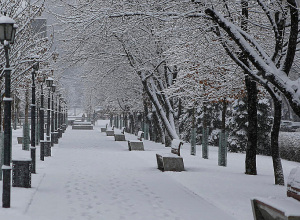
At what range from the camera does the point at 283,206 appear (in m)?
5.88

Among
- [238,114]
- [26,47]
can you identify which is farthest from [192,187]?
[238,114]

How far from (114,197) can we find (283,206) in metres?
5.12

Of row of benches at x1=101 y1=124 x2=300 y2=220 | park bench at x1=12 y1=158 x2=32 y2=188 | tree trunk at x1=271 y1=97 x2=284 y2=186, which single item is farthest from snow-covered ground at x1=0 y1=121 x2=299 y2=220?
row of benches at x1=101 y1=124 x2=300 y2=220

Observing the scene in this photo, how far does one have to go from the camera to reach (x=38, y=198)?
979 centimetres

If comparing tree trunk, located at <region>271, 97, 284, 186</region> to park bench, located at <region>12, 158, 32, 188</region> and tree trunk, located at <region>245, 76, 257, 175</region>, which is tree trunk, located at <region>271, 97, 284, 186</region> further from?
park bench, located at <region>12, 158, 32, 188</region>

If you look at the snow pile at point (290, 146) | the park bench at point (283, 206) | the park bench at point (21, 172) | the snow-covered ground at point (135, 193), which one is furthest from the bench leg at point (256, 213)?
the snow pile at point (290, 146)

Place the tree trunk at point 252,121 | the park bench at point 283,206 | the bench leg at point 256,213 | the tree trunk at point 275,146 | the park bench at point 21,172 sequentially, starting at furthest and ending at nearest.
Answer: the tree trunk at point 252,121, the tree trunk at point 275,146, the park bench at point 21,172, the bench leg at point 256,213, the park bench at point 283,206

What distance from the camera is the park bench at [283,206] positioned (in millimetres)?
5527

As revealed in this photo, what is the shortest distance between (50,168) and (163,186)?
5.31 metres

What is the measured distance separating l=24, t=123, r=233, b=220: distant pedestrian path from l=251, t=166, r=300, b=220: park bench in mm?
1636

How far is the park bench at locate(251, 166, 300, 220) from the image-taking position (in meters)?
5.53

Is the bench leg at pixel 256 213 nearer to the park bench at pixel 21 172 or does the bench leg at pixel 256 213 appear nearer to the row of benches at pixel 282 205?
the row of benches at pixel 282 205

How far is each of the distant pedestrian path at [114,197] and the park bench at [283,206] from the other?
1636 mm

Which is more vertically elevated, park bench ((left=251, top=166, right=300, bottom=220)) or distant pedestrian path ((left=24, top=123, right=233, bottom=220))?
park bench ((left=251, top=166, right=300, bottom=220))
